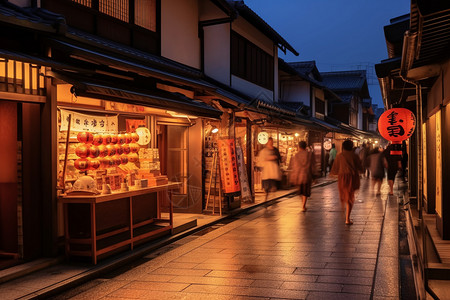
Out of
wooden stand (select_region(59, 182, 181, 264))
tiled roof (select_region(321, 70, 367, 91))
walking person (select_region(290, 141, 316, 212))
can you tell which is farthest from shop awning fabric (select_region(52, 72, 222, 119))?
tiled roof (select_region(321, 70, 367, 91))

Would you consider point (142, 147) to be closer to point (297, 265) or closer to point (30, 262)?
point (30, 262)

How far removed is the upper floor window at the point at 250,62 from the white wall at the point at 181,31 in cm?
335

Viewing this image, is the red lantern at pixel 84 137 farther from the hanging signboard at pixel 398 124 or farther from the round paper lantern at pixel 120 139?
the hanging signboard at pixel 398 124

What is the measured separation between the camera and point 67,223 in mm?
9531

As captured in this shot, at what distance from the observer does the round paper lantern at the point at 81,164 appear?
10344mm

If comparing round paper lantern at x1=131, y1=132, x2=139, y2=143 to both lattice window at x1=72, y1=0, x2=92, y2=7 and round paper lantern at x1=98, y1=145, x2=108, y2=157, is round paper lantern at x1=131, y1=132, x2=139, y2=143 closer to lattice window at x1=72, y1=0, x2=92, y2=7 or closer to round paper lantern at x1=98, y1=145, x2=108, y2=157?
round paper lantern at x1=98, y1=145, x2=108, y2=157

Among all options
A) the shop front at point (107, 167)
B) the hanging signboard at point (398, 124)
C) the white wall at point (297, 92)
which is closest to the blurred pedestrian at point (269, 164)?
the shop front at point (107, 167)

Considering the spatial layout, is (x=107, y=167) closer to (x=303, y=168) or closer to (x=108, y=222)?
(x=108, y=222)

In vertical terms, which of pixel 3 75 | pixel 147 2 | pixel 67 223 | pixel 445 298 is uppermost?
pixel 147 2

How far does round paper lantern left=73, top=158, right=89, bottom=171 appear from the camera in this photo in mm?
10344

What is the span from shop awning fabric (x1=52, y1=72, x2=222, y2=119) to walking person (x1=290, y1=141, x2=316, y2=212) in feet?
11.5

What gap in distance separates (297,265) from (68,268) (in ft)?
15.0

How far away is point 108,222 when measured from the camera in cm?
1067

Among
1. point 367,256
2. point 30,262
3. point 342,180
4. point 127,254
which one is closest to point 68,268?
point 30,262
